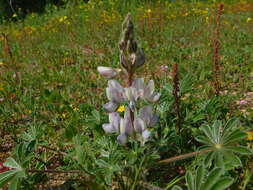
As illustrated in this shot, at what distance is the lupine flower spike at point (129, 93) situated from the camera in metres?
1.31

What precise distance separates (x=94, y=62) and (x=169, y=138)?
2626mm

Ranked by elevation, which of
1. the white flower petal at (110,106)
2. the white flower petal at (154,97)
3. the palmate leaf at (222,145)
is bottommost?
the palmate leaf at (222,145)

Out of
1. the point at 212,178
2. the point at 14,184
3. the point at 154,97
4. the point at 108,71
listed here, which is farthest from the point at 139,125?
the point at 14,184

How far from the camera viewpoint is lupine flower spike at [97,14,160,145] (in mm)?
1309

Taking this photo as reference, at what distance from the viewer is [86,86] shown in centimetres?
343

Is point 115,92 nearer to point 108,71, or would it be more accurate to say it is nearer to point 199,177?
point 108,71

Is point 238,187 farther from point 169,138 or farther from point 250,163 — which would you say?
point 169,138

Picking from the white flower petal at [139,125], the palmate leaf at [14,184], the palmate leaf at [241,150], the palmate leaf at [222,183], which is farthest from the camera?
the white flower petal at [139,125]

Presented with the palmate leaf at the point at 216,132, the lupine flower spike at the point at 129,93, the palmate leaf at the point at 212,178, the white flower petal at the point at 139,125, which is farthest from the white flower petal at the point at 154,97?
the palmate leaf at the point at 212,178

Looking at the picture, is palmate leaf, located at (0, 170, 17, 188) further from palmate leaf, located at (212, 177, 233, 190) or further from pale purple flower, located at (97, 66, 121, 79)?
palmate leaf, located at (212, 177, 233, 190)

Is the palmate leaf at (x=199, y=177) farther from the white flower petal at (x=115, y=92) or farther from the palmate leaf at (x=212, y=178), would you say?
the white flower petal at (x=115, y=92)

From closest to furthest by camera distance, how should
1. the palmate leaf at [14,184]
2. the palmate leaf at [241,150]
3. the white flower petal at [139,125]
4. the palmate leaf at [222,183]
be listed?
the palmate leaf at [222,183], the palmate leaf at [241,150], the palmate leaf at [14,184], the white flower petal at [139,125]

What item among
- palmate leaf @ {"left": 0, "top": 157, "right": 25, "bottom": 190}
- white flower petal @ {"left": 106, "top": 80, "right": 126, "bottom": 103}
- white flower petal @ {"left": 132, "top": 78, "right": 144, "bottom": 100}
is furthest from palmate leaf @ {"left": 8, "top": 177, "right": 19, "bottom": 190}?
white flower petal @ {"left": 132, "top": 78, "right": 144, "bottom": 100}

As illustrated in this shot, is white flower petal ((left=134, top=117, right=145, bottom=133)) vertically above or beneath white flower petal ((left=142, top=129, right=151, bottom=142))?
above
